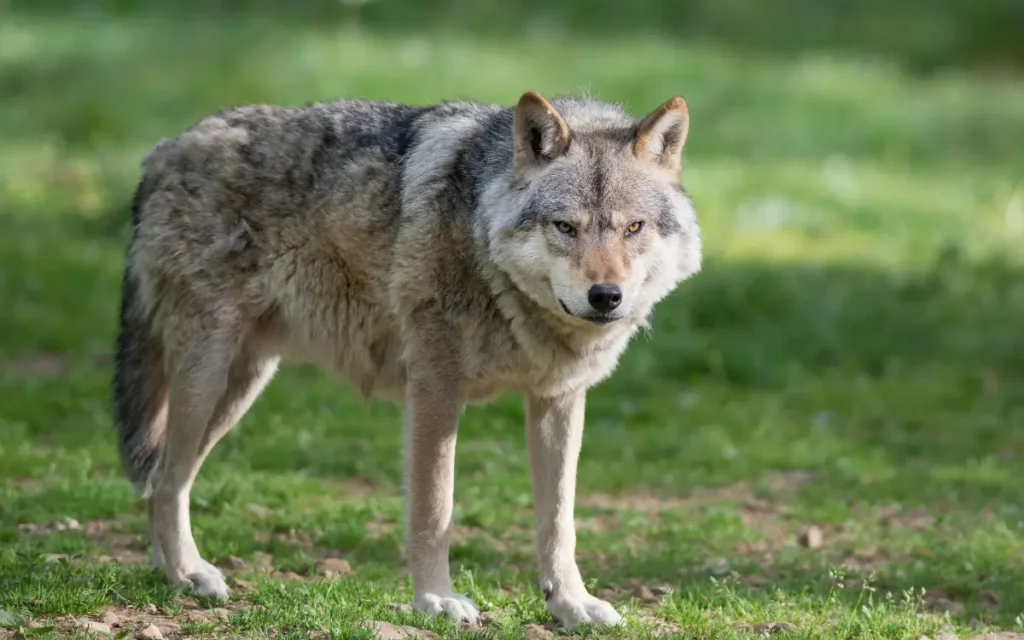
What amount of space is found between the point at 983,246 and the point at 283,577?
1073 centimetres

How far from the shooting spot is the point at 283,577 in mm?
6637

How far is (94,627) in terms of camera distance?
5289mm

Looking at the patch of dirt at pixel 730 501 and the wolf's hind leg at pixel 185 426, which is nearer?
the wolf's hind leg at pixel 185 426

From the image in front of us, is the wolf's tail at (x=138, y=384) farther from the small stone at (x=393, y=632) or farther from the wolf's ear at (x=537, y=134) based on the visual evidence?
the wolf's ear at (x=537, y=134)

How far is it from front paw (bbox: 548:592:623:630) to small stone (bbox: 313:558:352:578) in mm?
1285

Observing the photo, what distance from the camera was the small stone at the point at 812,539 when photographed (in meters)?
7.78

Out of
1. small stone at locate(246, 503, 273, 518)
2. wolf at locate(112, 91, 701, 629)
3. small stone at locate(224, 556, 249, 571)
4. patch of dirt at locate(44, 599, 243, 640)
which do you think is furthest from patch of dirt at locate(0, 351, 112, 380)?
patch of dirt at locate(44, 599, 243, 640)

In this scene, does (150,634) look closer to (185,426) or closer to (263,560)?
(185,426)

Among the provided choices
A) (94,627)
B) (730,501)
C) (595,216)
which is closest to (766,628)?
(595,216)

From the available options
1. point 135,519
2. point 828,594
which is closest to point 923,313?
point 828,594

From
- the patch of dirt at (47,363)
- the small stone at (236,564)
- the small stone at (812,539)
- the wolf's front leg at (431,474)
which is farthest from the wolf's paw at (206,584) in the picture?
the patch of dirt at (47,363)

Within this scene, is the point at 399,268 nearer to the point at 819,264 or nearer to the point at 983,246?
the point at 819,264

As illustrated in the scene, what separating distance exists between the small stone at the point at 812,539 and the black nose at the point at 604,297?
2.95 meters

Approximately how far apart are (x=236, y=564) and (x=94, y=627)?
154 cm
